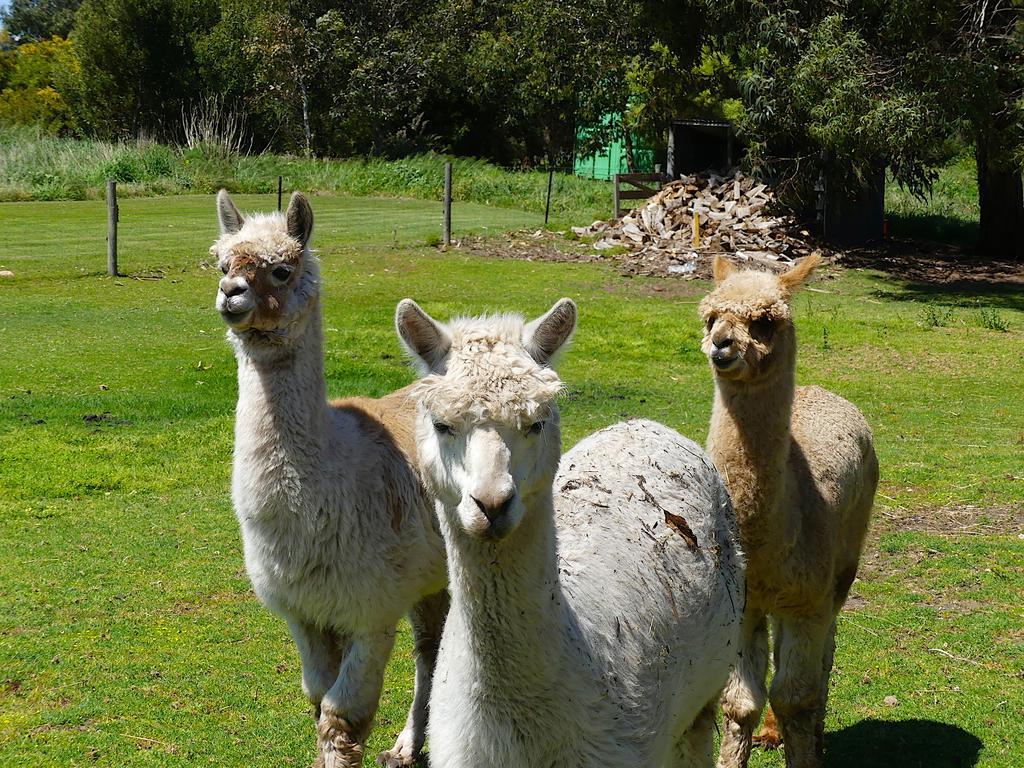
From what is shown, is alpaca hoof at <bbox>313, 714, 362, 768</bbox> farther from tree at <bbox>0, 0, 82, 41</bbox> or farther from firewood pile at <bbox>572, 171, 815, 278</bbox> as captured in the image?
tree at <bbox>0, 0, 82, 41</bbox>

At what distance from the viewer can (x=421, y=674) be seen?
5859 mm

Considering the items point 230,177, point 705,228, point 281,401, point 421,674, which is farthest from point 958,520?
point 230,177

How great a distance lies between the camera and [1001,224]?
85.0 feet

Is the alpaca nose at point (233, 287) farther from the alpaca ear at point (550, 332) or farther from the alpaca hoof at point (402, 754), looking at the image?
the alpaca hoof at point (402, 754)

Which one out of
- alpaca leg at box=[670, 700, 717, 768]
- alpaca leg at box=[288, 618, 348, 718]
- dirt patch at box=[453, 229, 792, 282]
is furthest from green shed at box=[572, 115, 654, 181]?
alpaca leg at box=[670, 700, 717, 768]

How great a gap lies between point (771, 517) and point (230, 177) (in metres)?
31.8

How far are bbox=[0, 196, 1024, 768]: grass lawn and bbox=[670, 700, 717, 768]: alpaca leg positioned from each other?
1.60m

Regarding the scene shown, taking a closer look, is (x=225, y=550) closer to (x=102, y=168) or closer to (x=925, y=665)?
(x=925, y=665)

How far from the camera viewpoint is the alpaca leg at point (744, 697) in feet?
17.1

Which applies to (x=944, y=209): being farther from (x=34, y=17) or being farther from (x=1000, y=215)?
(x=34, y=17)

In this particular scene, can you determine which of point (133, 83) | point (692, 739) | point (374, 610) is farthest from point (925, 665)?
point (133, 83)

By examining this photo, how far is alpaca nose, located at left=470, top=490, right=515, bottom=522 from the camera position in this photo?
9.45 feet

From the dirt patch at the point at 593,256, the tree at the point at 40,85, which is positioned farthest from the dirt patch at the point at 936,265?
the tree at the point at 40,85

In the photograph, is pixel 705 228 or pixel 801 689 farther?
pixel 705 228
